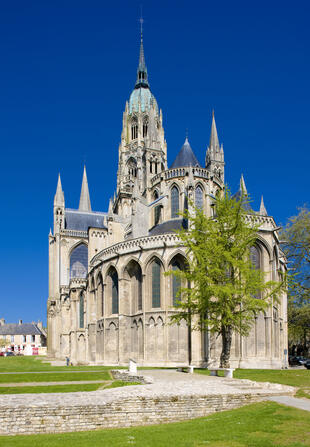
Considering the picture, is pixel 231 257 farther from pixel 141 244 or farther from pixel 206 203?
pixel 206 203

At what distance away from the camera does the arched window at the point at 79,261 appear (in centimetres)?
7075

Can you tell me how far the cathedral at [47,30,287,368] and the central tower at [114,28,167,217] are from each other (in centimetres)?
42

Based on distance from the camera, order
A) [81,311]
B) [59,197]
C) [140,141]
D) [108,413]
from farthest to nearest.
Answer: [140,141] → [59,197] → [81,311] → [108,413]

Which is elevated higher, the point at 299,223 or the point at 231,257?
the point at 299,223

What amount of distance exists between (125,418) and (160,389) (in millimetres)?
2726

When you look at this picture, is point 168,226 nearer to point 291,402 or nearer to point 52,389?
point 52,389

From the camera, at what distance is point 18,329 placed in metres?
116

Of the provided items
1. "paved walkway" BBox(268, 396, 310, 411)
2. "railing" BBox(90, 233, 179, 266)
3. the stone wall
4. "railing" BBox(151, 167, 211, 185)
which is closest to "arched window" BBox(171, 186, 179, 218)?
"railing" BBox(151, 167, 211, 185)

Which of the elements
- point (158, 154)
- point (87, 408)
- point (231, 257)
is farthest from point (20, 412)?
point (158, 154)

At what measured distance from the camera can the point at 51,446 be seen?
10961 millimetres

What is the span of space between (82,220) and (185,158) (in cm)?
2832

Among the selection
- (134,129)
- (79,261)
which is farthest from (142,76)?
(79,261)

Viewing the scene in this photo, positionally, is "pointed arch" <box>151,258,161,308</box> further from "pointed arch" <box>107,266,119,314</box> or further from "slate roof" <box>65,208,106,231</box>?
"slate roof" <box>65,208,106,231</box>

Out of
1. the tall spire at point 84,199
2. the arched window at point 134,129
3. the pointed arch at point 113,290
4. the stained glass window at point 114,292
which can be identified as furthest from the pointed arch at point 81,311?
the arched window at point 134,129
